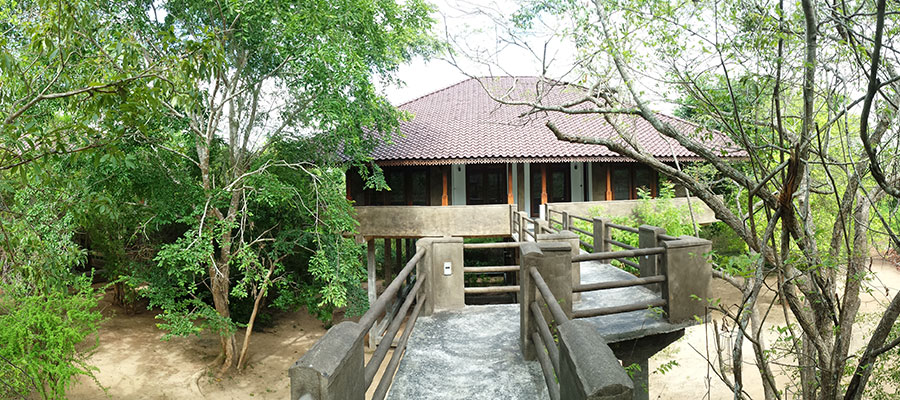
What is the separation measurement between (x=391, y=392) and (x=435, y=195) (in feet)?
49.5

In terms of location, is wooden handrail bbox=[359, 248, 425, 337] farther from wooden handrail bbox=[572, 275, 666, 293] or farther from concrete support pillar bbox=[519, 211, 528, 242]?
concrete support pillar bbox=[519, 211, 528, 242]

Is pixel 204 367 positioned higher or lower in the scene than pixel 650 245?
lower

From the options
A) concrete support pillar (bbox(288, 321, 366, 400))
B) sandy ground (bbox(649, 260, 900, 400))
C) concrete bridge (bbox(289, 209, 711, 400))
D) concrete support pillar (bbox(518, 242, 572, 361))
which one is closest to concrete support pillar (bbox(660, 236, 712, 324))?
concrete bridge (bbox(289, 209, 711, 400))

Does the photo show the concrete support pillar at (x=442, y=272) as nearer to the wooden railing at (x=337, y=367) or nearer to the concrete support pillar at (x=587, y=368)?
the wooden railing at (x=337, y=367)

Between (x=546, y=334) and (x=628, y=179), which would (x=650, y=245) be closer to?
(x=546, y=334)

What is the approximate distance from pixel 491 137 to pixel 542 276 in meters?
13.6

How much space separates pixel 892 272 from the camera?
27.5 m

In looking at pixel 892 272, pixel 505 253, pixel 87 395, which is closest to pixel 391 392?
pixel 87 395

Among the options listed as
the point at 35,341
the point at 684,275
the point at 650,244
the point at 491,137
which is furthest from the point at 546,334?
the point at 491,137

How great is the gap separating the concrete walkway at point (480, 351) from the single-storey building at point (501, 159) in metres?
10.2

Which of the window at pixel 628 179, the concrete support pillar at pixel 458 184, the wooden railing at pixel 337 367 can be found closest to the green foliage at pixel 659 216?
the window at pixel 628 179

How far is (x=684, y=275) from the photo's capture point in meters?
5.56

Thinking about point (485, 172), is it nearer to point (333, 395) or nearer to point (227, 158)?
point (227, 158)

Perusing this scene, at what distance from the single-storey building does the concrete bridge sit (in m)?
9.42
